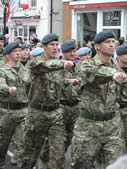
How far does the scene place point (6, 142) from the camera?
5.09 m

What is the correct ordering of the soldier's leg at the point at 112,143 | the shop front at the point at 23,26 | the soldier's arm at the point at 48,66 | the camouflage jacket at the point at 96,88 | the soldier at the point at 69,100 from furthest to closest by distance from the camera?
the shop front at the point at 23,26 < the soldier at the point at 69,100 < the soldier's arm at the point at 48,66 < the soldier's leg at the point at 112,143 < the camouflage jacket at the point at 96,88

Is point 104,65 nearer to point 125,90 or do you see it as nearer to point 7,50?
point 125,90

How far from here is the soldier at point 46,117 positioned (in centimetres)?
458

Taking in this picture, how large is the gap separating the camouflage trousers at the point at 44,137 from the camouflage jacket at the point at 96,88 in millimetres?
764

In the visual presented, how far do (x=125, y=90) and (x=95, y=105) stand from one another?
3.55 feet

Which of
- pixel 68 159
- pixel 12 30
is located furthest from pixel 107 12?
pixel 68 159

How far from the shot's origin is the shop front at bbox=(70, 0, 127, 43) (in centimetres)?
1808

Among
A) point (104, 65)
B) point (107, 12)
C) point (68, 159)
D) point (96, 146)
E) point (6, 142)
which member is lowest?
point (68, 159)

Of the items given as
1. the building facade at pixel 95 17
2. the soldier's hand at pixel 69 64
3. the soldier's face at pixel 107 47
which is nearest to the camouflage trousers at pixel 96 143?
the soldier's hand at pixel 69 64

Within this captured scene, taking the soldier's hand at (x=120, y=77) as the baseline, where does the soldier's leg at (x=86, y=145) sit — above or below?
below

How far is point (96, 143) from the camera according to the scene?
3.90 metres

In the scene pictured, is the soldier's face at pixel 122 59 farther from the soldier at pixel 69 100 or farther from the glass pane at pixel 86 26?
the glass pane at pixel 86 26

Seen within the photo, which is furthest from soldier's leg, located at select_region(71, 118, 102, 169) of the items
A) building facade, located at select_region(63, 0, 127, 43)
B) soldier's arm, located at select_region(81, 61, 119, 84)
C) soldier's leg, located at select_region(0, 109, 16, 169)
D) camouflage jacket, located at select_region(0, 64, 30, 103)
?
building facade, located at select_region(63, 0, 127, 43)

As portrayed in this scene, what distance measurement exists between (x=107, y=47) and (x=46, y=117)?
1.43 meters
